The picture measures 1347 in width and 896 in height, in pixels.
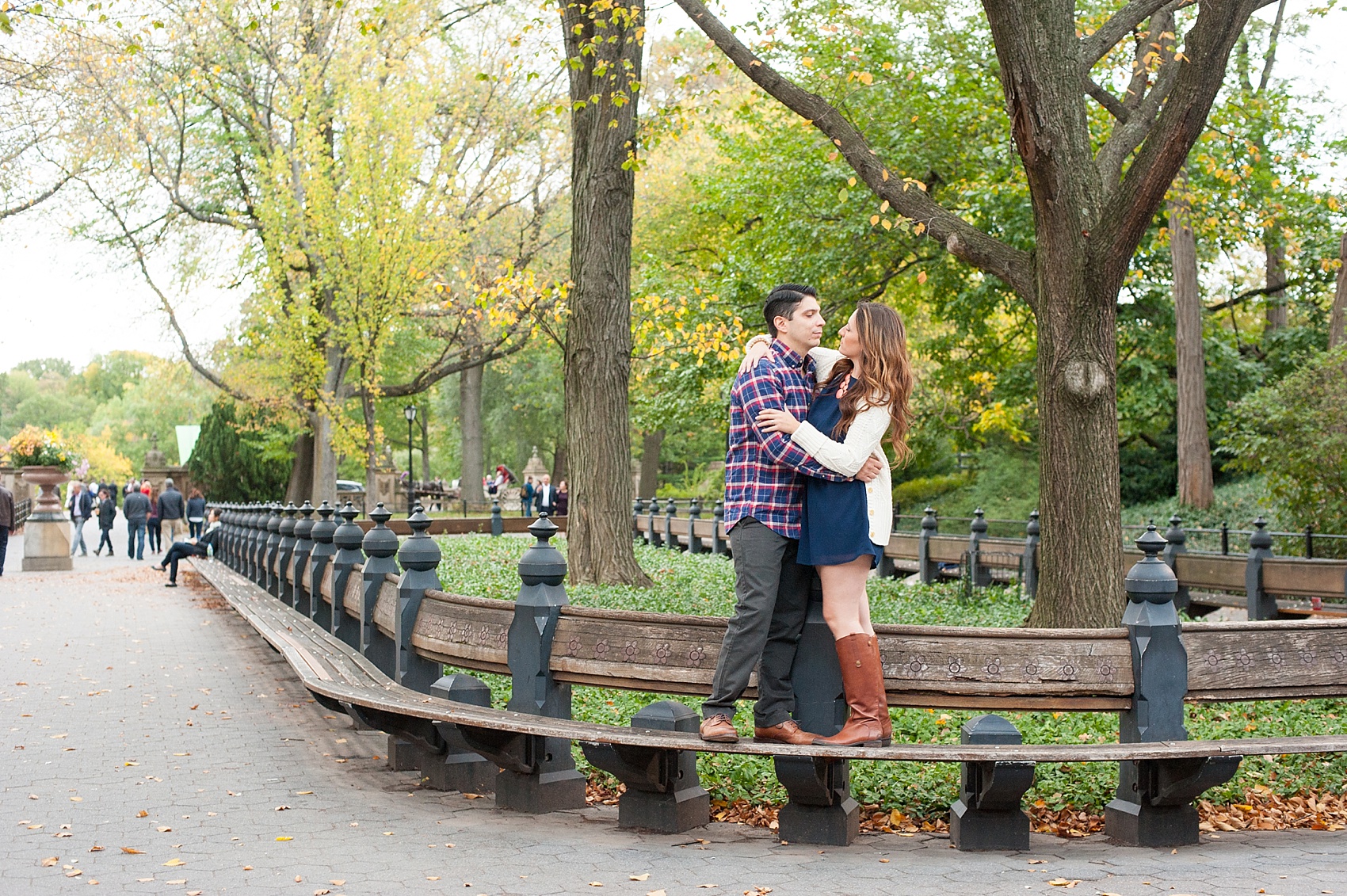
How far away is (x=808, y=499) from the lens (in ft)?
16.4

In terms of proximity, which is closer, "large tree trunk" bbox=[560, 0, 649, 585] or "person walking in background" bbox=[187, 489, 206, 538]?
"large tree trunk" bbox=[560, 0, 649, 585]

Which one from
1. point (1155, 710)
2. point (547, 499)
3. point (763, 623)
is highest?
point (547, 499)

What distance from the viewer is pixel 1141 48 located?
32.9ft

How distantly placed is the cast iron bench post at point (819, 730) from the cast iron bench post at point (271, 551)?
365 inches

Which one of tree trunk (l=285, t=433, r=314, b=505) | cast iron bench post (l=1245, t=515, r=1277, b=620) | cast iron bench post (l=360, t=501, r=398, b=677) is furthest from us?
tree trunk (l=285, t=433, r=314, b=505)

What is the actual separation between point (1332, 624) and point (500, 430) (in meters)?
46.0

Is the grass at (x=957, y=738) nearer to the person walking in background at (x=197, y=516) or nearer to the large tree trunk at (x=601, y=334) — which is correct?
the large tree trunk at (x=601, y=334)

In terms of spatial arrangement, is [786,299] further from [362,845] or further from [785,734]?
[362,845]

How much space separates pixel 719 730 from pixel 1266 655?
7.46 ft

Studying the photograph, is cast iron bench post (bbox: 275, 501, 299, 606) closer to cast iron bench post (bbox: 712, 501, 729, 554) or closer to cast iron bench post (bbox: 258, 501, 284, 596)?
cast iron bench post (bbox: 258, 501, 284, 596)

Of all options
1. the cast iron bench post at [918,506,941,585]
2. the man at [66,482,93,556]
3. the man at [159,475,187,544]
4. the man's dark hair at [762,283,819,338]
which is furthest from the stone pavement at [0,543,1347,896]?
the man at [66,482,93,556]

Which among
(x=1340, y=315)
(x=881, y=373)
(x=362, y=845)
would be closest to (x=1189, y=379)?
(x=1340, y=315)

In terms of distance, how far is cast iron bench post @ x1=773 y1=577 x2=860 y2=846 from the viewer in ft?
16.5

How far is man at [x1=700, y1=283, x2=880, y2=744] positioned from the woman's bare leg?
0.66 ft
